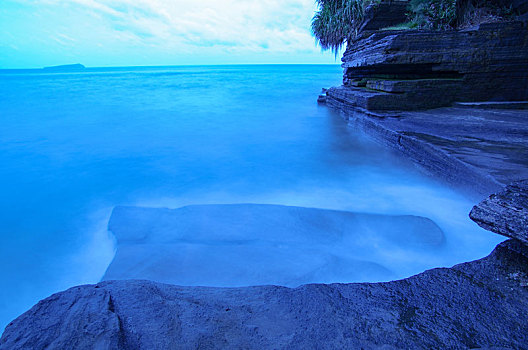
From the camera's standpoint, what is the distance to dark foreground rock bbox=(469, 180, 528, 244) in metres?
1.52

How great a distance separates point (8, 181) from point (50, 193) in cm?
133

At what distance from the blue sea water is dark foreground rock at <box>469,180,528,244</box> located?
3.27 feet

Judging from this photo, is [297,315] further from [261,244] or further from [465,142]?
[465,142]

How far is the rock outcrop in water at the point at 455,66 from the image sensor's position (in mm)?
6578

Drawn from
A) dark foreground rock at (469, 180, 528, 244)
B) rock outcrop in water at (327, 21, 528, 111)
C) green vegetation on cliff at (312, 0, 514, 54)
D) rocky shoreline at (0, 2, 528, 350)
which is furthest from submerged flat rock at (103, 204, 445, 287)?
green vegetation on cliff at (312, 0, 514, 54)

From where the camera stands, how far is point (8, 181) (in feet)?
16.5

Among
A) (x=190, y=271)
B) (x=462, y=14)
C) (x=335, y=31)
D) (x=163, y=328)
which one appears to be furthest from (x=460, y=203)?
(x=335, y=31)

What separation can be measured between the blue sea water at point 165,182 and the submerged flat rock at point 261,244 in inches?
7.9

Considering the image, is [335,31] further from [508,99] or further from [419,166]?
[419,166]

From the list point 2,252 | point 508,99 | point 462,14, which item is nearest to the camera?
point 2,252

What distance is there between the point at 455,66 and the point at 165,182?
24.2ft

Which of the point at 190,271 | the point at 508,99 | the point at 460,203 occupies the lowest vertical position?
the point at 190,271

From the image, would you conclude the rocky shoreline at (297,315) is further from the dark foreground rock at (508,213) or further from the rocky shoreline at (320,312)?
the dark foreground rock at (508,213)

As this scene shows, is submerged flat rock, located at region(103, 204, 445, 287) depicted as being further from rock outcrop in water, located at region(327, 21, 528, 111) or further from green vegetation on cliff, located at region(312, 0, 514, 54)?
green vegetation on cliff, located at region(312, 0, 514, 54)
